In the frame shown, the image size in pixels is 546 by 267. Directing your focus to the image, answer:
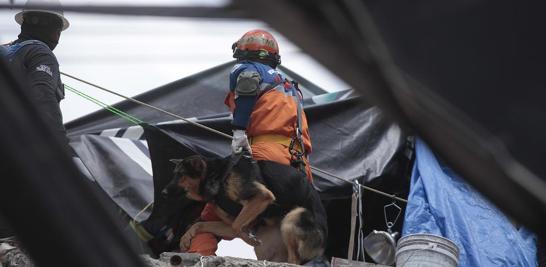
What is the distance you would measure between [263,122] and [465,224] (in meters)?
1.94

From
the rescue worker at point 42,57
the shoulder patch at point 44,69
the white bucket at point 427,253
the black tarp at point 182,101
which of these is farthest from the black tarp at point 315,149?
the white bucket at point 427,253

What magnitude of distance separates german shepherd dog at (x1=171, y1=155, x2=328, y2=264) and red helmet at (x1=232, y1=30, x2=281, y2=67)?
96 centimetres

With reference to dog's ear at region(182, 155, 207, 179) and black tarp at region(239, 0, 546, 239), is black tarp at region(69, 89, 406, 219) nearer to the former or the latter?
dog's ear at region(182, 155, 207, 179)

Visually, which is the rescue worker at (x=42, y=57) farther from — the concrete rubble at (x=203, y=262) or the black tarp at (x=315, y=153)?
the black tarp at (x=315, y=153)

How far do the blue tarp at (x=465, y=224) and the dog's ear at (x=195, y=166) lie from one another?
1.79 m

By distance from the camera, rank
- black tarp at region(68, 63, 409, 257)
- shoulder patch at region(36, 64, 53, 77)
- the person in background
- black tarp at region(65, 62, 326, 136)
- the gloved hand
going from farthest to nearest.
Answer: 1. black tarp at region(65, 62, 326, 136)
2. black tarp at region(68, 63, 409, 257)
3. the gloved hand
4. shoulder patch at region(36, 64, 53, 77)
5. the person in background

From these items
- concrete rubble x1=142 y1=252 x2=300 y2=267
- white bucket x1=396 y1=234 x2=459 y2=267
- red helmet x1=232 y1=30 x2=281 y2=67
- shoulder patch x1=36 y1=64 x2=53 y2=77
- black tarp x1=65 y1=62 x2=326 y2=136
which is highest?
red helmet x1=232 y1=30 x2=281 y2=67

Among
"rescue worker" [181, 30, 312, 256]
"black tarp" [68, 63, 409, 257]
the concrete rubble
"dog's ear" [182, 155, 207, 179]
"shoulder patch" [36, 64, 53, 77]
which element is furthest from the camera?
"black tarp" [68, 63, 409, 257]

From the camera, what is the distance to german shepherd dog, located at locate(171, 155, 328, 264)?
8414 mm

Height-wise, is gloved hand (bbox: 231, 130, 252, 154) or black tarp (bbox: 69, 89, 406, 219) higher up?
gloved hand (bbox: 231, 130, 252, 154)

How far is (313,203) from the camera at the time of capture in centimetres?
861

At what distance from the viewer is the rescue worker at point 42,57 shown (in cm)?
798

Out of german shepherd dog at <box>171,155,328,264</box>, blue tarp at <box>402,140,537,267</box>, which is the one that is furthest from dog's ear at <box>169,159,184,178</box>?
blue tarp at <box>402,140,537,267</box>

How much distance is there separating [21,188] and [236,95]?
6.25 meters
